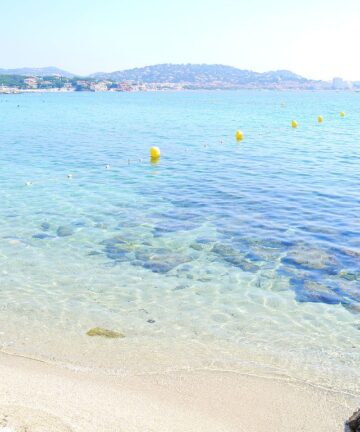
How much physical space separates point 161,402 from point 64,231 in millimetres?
9765

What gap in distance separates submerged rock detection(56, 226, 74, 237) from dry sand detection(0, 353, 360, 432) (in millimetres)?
Answer: 7565

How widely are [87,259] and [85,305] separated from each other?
111 inches

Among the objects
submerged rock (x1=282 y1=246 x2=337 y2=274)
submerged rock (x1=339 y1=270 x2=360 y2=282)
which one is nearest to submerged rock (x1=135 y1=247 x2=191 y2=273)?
submerged rock (x1=282 y1=246 x2=337 y2=274)

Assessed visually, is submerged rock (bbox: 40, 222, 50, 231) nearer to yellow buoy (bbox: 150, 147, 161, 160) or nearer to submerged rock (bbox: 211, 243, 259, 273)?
submerged rock (bbox: 211, 243, 259, 273)

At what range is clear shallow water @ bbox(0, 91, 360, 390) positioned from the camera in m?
9.16

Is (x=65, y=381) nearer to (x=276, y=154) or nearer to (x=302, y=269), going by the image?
(x=302, y=269)

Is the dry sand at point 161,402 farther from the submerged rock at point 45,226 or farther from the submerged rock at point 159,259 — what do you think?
the submerged rock at point 45,226

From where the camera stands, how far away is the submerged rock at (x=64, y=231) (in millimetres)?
15727

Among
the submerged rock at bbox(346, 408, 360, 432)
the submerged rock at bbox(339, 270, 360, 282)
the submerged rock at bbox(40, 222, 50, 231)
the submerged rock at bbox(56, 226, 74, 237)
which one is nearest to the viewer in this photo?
the submerged rock at bbox(346, 408, 360, 432)

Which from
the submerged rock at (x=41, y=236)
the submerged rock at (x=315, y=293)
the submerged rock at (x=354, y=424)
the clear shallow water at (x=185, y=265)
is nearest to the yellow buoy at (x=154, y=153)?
the clear shallow water at (x=185, y=265)

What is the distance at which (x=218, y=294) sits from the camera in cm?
1148

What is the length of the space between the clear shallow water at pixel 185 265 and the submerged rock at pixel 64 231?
0.22 ft

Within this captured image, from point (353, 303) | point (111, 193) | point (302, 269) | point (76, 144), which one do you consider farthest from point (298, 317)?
point (76, 144)

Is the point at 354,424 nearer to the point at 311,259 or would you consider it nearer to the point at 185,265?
the point at 185,265
